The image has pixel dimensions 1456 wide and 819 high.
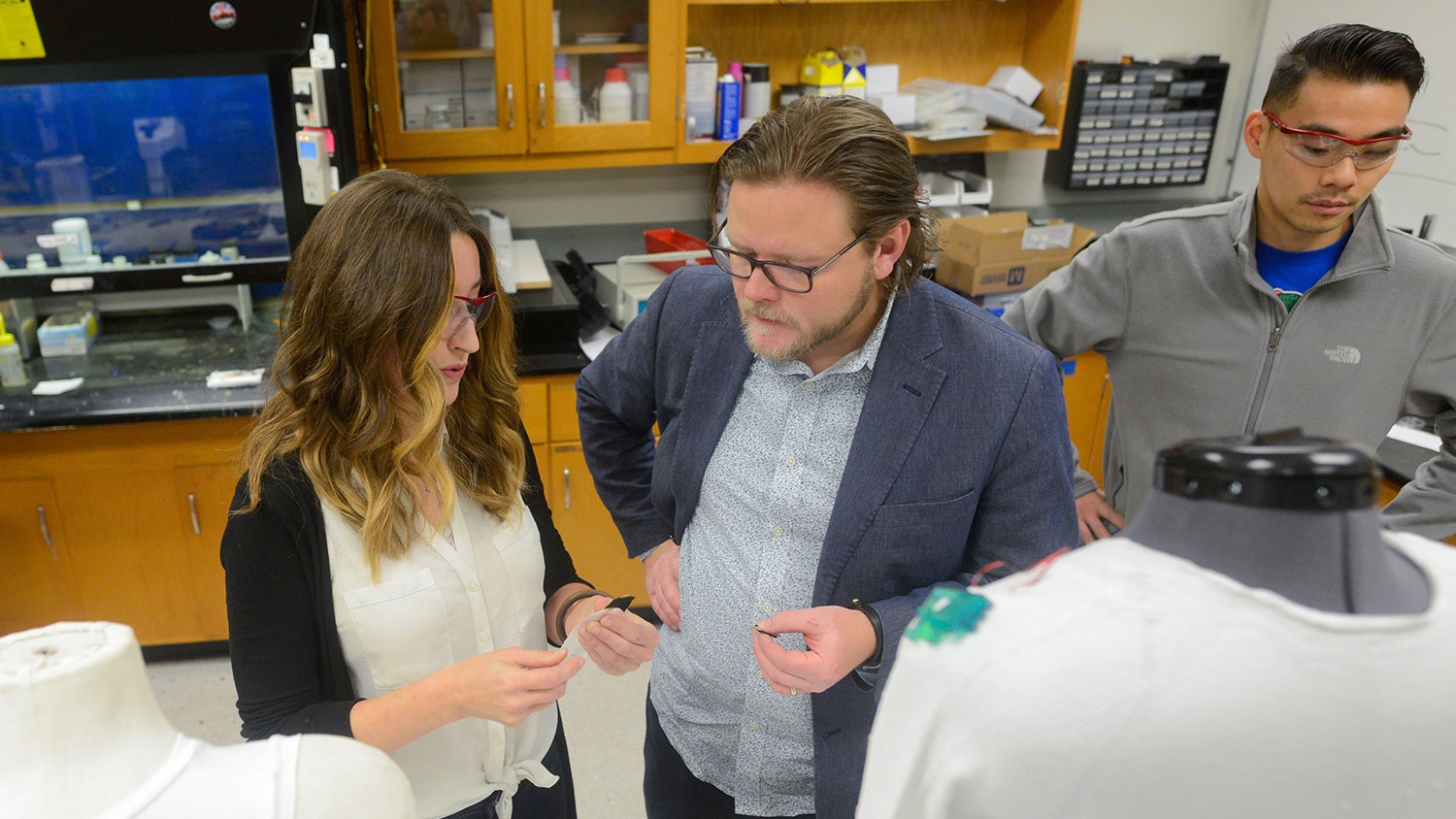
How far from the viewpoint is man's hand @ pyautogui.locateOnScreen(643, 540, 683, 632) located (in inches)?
57.9

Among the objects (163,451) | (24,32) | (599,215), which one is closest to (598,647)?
(163,451)

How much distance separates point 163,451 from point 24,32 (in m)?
1.03

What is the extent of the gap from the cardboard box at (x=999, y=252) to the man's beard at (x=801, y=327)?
5.71ft

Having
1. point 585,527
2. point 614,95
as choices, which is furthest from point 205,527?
point 614,95

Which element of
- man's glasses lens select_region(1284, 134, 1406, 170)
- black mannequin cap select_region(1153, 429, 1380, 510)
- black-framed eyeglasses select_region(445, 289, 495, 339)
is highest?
man's glasses lens select_region(1284, 134, 1406, 170)

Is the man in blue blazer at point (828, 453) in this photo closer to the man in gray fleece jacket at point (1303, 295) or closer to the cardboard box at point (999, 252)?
the man in gray fleece jacket at point (1303, 295)

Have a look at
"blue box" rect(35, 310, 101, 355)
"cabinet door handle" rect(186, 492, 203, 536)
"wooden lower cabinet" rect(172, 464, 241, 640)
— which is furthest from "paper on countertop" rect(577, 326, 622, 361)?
"blue box" rect(35, 310, 101, 355)

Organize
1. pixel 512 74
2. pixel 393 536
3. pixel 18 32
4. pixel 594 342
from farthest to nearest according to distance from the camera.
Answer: pixel 594 342, pixel 512 74, pixel 18 32, pixel 393 536

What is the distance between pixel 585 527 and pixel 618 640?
1.64 meters

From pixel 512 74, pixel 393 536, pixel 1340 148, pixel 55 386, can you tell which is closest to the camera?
pixel 393 536

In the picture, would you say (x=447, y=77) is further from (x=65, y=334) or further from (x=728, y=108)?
(x=65, y=334)

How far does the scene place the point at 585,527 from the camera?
289cm

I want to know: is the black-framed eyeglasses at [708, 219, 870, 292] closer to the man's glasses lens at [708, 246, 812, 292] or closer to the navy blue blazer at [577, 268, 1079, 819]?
the man's glasses lens at [708, 246, 812, 292]

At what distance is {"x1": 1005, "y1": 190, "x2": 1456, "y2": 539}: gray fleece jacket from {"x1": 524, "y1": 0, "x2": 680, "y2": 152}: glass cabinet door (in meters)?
1.43
